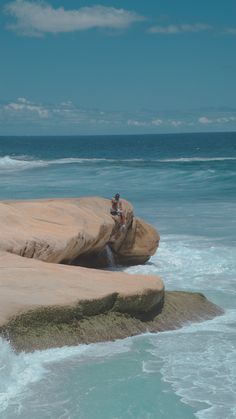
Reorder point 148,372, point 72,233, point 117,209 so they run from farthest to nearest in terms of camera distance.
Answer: point 117,209
point 72,233
point 148,372

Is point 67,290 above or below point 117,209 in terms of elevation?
below

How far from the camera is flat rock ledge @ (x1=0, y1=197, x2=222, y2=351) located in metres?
8.39

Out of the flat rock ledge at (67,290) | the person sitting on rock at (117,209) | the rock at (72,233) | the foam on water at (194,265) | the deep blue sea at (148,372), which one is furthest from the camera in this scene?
the person sitting on rock at (117,209)

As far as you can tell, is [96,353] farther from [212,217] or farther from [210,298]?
[212,217]

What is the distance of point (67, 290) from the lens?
895 cm

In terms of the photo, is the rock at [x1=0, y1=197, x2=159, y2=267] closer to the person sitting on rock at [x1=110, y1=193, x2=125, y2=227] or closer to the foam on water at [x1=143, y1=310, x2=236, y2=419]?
the person sitting on rock at [x1=110, y1=193, x2=125, y2=227]

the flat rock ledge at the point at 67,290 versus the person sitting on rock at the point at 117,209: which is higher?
the person sitting on rock at the point at 117,209

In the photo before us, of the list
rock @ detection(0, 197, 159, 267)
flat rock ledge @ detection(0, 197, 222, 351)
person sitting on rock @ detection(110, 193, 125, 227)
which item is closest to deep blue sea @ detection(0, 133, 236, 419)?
flat rock ledge @ detection(0, 197, 222, 351)

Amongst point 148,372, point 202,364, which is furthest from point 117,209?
point 148,372

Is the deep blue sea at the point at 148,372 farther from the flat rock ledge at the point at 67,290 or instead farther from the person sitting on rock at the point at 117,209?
the person sitting on rock at the point at 117,209

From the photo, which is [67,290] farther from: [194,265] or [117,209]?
[194,265]

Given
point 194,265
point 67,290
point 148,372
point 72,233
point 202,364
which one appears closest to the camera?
point 148,372

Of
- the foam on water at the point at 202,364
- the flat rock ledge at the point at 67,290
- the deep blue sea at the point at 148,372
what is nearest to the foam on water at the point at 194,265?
the deep blue sea at the point at 148,372

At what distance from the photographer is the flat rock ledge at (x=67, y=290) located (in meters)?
8.39
